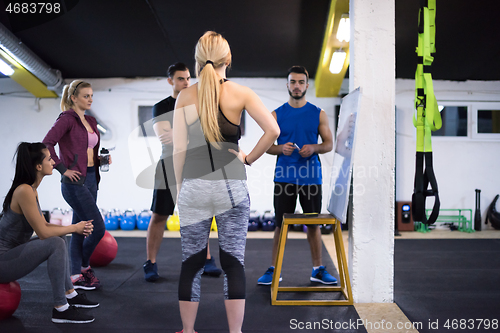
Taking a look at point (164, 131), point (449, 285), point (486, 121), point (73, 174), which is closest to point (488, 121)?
point (486, 121)

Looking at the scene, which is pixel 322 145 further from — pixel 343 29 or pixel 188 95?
pixel 343 29

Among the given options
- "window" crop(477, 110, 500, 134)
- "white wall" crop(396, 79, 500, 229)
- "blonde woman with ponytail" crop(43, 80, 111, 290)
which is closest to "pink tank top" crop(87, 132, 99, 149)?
"blonde woman with ponytail" crop(43, 80, 111, 290)

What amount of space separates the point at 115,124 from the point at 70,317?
3833 millimetres

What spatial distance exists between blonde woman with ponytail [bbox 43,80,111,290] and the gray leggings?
402 mm

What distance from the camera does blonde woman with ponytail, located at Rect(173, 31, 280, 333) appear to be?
1459 mm

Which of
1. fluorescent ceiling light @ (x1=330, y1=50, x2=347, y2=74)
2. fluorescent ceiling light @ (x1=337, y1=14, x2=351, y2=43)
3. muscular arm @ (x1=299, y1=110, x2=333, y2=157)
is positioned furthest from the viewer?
fluorescent ceiling light @ (x1=330, y1=50, x2=347, y2=74)

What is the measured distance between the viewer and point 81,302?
2172 mm

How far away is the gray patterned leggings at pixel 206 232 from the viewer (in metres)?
1.50

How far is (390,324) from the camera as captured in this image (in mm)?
1950

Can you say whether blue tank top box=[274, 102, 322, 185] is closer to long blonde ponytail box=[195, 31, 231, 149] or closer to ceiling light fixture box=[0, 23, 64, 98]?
long blonde ponytail box=[195, 31, 231, 149]

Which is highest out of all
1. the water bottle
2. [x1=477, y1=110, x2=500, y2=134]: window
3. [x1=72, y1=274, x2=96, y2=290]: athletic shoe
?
[x1=477, y1=110, x2=500, y2=134]: window

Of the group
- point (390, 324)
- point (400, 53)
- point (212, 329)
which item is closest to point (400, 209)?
point (400, 53)

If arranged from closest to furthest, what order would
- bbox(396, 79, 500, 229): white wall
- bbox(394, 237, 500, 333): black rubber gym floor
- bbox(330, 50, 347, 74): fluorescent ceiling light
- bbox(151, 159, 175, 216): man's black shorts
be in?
bbox(394, 237, 500, 333): black rubber gym floor, bbox(151, 159, 175, 216): man's black shorts, bbox(330, 50, 347, 74): fluorescent ceiling light, bbox(396, 79, 500, 229): white wall

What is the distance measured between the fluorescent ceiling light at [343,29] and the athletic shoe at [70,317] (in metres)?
3.31
